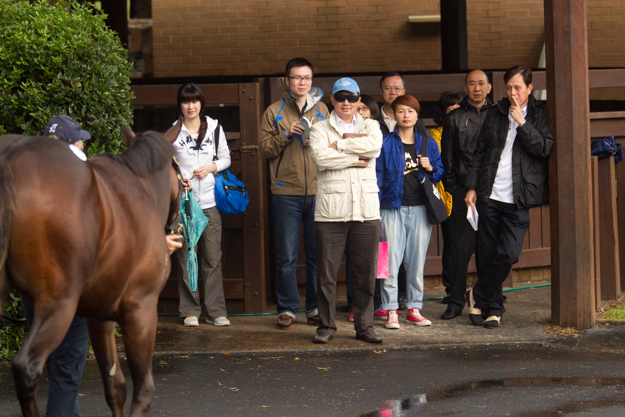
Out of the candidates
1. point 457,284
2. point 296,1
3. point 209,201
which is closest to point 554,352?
point 457,284

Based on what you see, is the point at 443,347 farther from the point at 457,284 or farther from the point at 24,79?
the point at 24,79

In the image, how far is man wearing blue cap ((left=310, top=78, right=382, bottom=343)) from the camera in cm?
562

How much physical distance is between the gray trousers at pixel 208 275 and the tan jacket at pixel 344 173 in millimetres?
1220

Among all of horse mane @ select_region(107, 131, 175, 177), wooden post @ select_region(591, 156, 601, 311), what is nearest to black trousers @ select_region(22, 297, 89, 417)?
horse mane @ select_region(107, 131, 175, 177)

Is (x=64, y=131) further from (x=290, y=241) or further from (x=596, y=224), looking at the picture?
(x=596, y=224)

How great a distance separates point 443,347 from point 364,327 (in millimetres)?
633

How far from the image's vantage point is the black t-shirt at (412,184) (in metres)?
6.34

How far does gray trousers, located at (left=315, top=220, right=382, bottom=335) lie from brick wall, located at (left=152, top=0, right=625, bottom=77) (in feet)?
26.9

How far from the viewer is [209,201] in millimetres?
6473

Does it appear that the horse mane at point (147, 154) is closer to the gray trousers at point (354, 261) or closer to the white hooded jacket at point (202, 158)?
the gray trousers at point (354, 261)

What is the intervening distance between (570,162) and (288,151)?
2350 mm

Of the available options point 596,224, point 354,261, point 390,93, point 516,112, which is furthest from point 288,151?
point 596,224

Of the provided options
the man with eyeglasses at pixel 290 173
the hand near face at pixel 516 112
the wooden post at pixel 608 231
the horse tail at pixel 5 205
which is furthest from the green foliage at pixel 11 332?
the wooden post at pixel 608 231

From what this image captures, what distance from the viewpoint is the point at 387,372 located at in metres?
5.04
